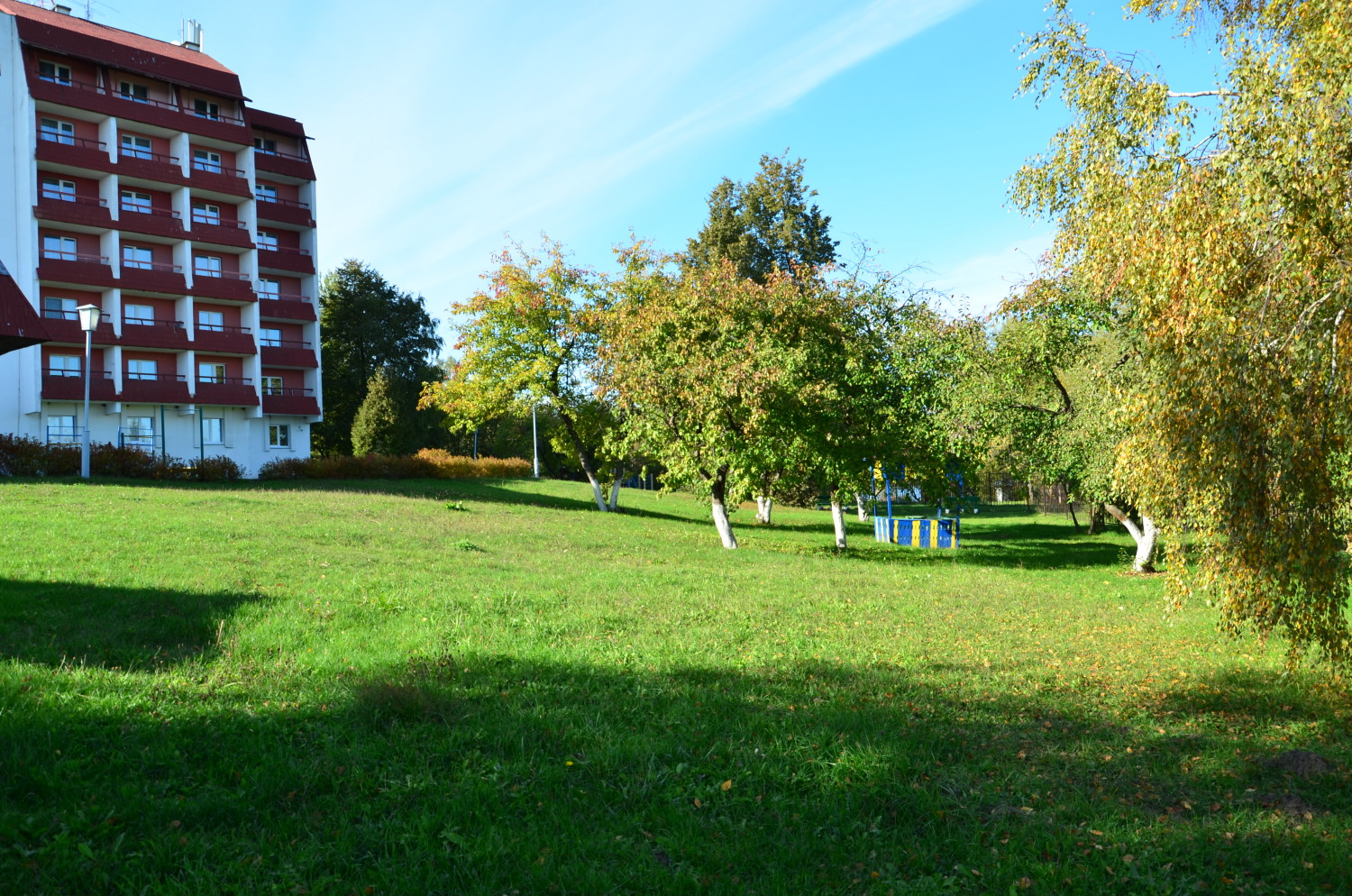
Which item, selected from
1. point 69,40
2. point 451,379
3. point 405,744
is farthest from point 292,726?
point 69,40

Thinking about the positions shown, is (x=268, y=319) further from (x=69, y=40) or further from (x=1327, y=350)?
(x=1327, y=350)

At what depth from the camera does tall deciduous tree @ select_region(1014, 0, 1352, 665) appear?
7020mm

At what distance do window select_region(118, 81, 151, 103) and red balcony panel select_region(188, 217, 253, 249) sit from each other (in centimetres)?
583

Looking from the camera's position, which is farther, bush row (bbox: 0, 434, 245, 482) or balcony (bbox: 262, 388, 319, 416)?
balcony (bbox: 262, 388, 319, 416)

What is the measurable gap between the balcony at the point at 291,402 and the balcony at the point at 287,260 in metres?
6.62

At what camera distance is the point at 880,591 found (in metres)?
15.7

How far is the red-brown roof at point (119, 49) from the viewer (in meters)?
38.2

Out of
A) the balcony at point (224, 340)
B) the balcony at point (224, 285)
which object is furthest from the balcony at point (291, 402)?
the balcony at point (224, 285)

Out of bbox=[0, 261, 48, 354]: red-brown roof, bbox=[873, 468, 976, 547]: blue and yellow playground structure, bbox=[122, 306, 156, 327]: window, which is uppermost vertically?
bbox=[122, 306, 156, 327]: window

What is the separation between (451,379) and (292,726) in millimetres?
31409

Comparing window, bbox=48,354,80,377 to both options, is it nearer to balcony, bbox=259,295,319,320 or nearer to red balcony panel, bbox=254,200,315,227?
balcony, bbox=259,295,319,320

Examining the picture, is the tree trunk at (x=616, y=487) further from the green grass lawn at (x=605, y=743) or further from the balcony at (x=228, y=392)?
the green grass lawn at (x=605, y=743)

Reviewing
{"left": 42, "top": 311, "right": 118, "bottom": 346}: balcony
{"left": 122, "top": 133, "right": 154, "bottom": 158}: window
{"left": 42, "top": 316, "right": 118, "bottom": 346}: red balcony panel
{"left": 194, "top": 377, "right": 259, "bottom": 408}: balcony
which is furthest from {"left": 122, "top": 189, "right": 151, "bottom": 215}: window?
{"left": 194, "top": 377, "right": 259, "bottom": 408}: balcony

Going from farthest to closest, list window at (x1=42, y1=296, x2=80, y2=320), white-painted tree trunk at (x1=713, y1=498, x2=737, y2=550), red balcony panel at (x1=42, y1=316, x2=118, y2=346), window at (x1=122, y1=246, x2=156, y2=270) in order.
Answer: window at (x1=122, y1=246, x2=156, y2=270), window at (x1=42, y1=296, x2=80, y2=320), red balcony panel at (x1=42, y1=316, x2=118, y2=346), white-painted tree trunk at (x1=713, y1=498, x2=737, y2=550)
